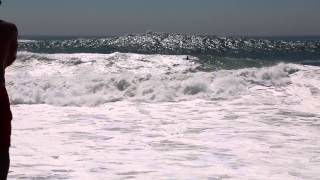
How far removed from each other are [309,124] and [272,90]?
172 inches

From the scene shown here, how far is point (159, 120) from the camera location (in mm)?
8859

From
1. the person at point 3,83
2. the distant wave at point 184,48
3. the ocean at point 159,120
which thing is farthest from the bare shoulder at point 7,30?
the distant wave at point 184,48

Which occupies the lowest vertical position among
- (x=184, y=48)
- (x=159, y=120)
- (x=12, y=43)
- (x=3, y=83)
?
(x=184, y=48)

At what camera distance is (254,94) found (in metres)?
12.0

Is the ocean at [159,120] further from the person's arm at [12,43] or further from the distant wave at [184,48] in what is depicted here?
the distant wave at [184,48]

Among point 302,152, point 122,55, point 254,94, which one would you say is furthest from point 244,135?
point 122,55

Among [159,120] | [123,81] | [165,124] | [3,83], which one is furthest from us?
[123,81]

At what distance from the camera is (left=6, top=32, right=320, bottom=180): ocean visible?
5574 mm

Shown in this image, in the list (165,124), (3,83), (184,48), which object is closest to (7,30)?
(3,83)

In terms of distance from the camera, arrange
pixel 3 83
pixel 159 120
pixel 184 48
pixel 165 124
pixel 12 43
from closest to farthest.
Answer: pixel 3 83
pixel 12 43
pixel 165 124
pixel 159 120
pixel 184 48

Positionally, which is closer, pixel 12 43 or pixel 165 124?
pixel 12 43

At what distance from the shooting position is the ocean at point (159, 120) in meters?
5.57

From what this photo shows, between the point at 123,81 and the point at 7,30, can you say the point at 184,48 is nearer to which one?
the point at 123,81

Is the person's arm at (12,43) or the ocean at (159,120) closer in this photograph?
the person's arm at (12,43)
